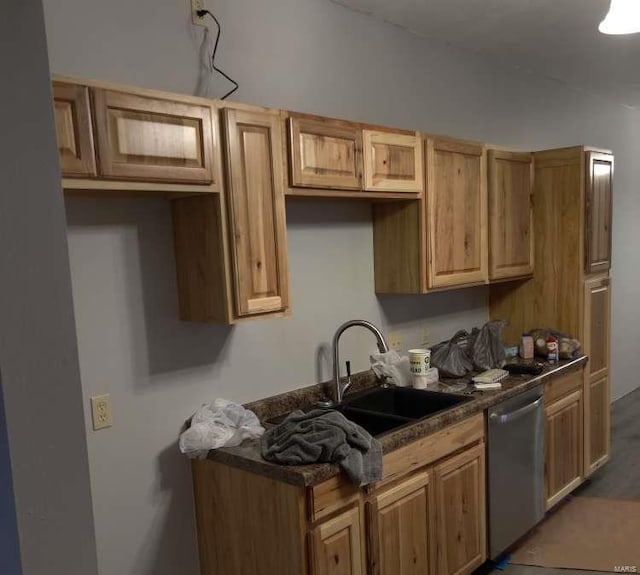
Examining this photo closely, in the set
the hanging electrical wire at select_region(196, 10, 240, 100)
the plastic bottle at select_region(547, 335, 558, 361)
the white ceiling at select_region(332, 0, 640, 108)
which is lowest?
the plastic bottle at select_region(547, 335, 558, 361)

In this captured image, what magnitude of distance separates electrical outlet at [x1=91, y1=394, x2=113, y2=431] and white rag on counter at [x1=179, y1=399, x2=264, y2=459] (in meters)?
0.28

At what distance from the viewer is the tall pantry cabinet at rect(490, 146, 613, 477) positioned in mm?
3277

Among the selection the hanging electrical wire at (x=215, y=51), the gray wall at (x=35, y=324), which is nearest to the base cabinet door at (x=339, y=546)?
the gray wall at (x=35, y=324)

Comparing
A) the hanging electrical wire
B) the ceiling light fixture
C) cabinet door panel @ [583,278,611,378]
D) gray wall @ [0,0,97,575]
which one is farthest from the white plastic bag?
gray wall @ [0,0,97,575]

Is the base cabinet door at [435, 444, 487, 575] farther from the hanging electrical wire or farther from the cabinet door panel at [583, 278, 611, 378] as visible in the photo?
the hanging electrical wire

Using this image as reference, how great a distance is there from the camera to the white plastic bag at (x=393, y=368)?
9.21 feet

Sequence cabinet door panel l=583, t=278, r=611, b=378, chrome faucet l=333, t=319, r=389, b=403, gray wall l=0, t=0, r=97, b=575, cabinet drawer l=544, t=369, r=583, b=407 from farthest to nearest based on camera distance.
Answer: cabinet door panel l=583, t=278, r=611, b=378 < cabinet drawer l=544, t=369, r=583, b=407 < chrome faucet l=333, t=319, r=389, b=403 < gray wall l=0, t=0, r=97, b=575

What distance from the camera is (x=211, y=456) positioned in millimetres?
2035

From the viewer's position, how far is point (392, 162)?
8.36ft

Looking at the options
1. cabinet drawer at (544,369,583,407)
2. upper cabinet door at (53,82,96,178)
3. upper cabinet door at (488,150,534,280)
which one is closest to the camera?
upper cabinet door at (53,82,96,178)

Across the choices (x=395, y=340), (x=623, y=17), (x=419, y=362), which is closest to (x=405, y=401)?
(x=419, y=362)

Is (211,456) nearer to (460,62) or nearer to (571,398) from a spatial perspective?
(571,398)

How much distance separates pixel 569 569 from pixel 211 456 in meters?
1.87

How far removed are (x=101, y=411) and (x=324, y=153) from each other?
127cm
